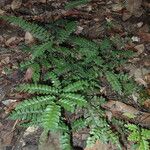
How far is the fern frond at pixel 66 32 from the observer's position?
16.6 ft

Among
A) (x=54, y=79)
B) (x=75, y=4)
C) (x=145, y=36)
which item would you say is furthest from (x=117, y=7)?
(x=54, y=79)

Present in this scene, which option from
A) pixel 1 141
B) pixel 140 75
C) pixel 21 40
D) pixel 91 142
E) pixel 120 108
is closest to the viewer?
pixel 91 142

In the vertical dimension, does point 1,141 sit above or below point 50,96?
below

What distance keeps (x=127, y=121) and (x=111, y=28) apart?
2.02m

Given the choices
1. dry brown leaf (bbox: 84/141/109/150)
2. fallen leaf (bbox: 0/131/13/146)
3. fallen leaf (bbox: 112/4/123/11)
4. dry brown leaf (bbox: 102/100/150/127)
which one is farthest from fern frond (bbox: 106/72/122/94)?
fallen leaf (bbox: 112/4/123/11)

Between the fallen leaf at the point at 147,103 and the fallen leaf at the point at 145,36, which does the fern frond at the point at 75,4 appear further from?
the fallen leaf at the point at 147,103

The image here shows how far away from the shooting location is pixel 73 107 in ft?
13.0

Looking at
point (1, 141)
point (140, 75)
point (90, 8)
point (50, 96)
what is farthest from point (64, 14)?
point (1, 141)

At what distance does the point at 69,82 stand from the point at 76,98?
0.44 meters

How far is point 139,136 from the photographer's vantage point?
3.83m

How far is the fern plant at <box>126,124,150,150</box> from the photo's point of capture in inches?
148

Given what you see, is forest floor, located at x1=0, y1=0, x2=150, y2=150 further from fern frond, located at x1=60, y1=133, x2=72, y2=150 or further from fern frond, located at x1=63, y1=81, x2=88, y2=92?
fern frond, located at x1=63, y1=81, x2=88, y2=92

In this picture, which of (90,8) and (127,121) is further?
(90,8)

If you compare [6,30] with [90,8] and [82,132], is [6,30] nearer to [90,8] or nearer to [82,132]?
[90,8]
